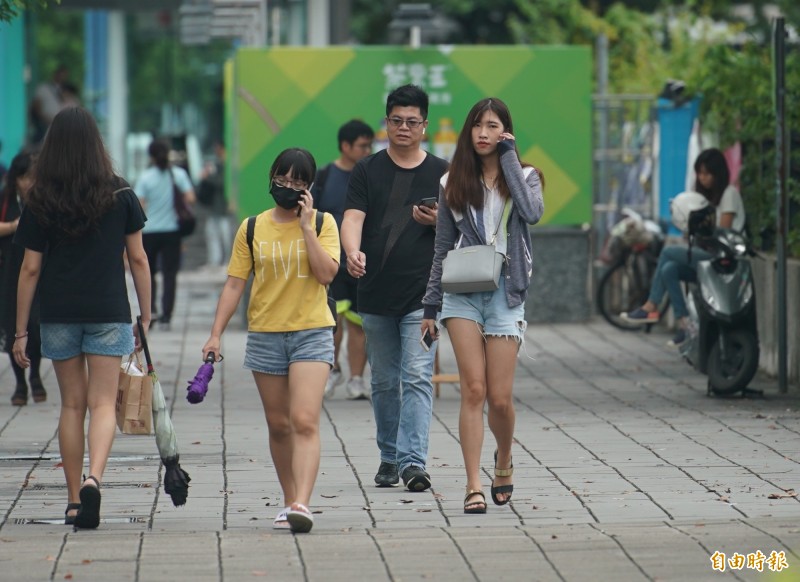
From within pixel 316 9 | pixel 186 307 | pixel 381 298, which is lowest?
pixel 186 307

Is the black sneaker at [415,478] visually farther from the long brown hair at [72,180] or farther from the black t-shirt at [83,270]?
the long brown hair at [72,180]

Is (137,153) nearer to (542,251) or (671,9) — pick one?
(671,9)

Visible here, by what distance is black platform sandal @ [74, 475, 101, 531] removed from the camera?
23.5 feet

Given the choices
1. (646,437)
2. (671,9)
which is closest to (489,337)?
(646,437)

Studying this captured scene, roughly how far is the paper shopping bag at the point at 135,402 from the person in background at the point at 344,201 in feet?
12.8

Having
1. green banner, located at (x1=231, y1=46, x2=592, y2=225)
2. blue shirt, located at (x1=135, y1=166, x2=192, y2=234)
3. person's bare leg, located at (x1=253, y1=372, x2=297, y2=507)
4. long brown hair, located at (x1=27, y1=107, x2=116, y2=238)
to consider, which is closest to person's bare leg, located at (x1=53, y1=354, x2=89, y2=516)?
long brown hair, located at (x1=27, y1=107, x2=116, y2=238)

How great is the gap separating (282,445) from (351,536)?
62 centimetres

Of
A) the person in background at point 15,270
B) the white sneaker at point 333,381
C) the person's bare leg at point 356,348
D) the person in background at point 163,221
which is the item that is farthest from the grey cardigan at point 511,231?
the person in background at point 163,221

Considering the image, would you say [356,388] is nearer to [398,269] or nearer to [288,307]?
[398,269]

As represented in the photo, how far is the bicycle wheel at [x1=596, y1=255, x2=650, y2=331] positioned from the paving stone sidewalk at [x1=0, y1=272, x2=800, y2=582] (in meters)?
4.35

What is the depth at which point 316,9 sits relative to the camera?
20.5 m

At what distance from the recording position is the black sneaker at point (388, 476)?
8.43 meters

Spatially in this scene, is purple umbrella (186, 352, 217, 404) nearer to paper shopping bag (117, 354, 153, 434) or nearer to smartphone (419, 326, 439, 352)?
paper shopping bag (117, 354, 153, 434)

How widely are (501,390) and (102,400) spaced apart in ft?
5.59
